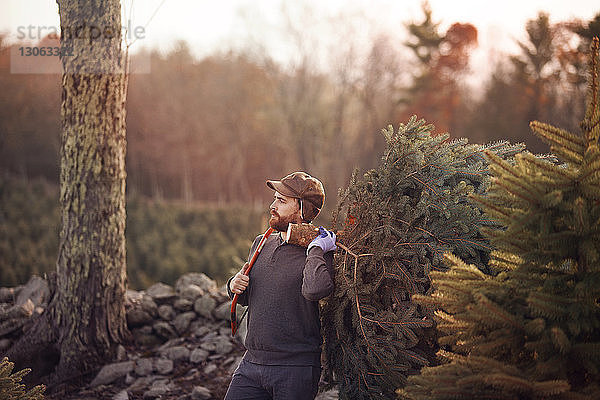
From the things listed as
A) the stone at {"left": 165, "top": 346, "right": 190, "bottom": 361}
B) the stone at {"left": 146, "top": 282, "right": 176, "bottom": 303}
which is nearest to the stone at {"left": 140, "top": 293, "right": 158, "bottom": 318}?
the stone at {"left": 146, "top": 282, "right": 176, "bottom": 303}

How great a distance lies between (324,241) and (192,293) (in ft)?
11.8

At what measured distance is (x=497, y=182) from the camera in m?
2.27

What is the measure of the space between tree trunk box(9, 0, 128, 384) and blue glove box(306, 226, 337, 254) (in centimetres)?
292

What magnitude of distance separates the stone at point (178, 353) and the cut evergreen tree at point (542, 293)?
3625 millimetres

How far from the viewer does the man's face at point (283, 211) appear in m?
3.33

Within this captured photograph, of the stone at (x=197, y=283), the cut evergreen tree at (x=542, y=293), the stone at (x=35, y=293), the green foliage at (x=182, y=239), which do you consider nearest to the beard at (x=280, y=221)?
the cut evergreen tree at (x=542, y=293)

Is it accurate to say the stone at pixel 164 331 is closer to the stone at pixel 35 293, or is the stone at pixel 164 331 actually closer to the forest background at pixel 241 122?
the stone at pixel 35 293

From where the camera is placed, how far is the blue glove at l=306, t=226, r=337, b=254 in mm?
3186

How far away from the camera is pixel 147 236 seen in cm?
1467

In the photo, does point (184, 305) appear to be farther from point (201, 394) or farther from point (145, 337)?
point (201, 394)

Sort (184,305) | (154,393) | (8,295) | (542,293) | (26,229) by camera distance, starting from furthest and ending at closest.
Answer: (26,229) → (8,295) → (184,305) → (154,393) → (542,293)

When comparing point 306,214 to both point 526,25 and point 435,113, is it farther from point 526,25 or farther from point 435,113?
point 435,113

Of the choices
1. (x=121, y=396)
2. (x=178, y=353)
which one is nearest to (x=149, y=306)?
(x=178, y=353)

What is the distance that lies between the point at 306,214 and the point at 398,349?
938mm
